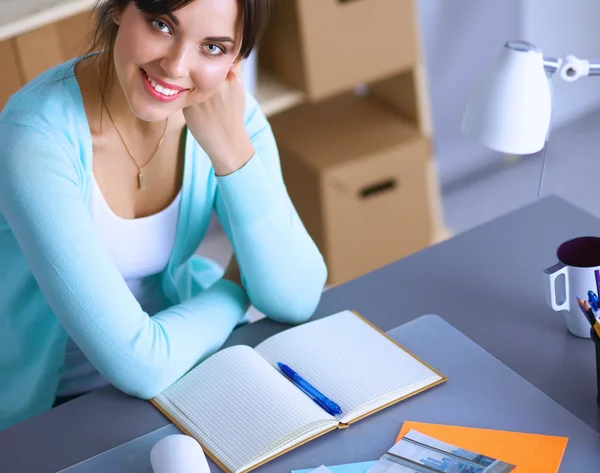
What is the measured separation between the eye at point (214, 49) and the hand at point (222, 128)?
0.34ft

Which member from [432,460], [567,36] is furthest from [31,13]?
[567,36]

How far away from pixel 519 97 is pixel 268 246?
441mm

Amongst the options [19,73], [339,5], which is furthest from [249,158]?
[339,5]

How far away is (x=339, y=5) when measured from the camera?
246 cm

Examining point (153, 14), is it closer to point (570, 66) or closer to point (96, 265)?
point (96, 265)

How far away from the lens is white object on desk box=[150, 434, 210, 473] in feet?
3.43

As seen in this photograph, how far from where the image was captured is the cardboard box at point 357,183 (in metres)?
2.61

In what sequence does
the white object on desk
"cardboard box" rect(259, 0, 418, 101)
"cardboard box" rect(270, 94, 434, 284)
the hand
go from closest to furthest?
the white object on desk
the hand
"cardboard box" rect(259, 0, 418, 101)
"cardboard box" rect(270, 94, 434, 284)

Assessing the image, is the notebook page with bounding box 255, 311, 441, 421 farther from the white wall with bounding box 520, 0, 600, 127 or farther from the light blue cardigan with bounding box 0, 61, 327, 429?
the white wall with bounding box 520, 0, 600, 127

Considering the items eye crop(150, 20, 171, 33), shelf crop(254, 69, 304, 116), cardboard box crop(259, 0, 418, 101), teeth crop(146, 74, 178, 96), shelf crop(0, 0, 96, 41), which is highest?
eye crop(150, 20, 171, 33)

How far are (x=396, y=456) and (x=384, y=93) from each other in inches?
73.8

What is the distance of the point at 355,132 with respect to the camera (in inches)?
108

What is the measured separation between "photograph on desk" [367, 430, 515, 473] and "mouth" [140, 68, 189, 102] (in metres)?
0.56

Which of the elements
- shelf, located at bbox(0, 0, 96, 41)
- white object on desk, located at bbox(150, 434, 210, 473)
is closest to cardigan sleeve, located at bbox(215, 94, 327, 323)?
white object on desk, located at bbox(150, 434, 210, 473)
